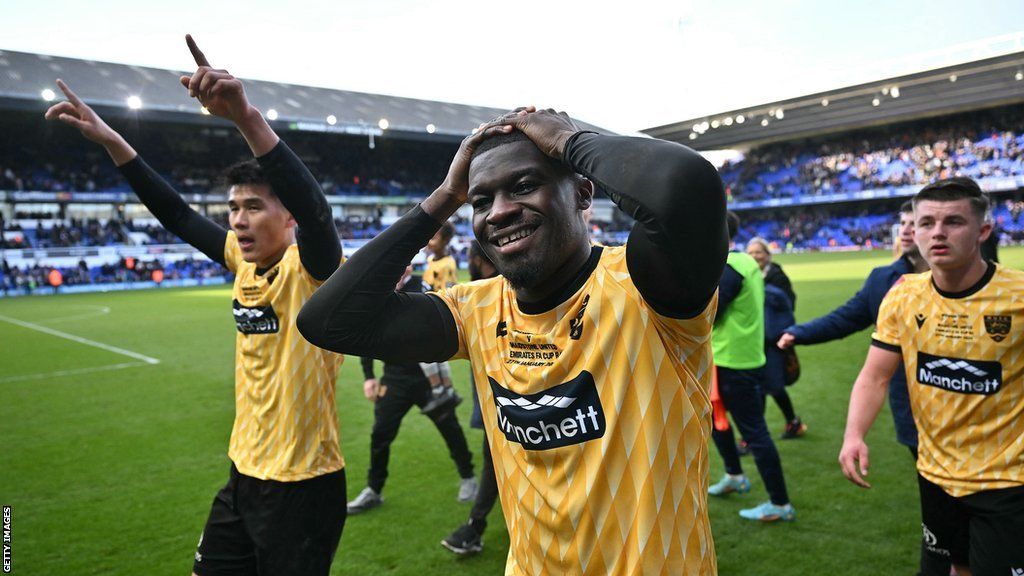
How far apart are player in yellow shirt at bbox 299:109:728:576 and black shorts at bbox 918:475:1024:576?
1836 millimetres

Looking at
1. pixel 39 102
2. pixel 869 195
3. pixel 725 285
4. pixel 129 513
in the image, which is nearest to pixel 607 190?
pixel 725 285

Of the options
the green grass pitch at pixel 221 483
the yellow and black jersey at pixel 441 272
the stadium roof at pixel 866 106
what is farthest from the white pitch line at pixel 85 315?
the stadium roof at pixel 866 106

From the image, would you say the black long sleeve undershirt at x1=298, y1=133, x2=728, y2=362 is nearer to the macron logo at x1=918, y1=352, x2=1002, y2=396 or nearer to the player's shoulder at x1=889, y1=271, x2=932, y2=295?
the macron logo at x1=918, y1=352, x2=1002, y2=396

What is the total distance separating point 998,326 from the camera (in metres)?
2.96

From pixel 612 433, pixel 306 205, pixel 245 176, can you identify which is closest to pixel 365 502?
pixel 245 176

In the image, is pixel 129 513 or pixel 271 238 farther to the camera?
pixel 129 513

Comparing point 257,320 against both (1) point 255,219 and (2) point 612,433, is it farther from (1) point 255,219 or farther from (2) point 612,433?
(2) point 612,433

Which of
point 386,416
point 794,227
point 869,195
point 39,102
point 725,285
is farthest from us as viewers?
point 794,227

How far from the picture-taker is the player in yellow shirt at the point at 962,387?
284 centimetres

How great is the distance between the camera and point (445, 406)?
582cm

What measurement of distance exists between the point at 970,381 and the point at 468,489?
3.88 metres

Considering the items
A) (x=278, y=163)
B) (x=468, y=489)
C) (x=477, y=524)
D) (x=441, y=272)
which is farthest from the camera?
(x=441, y=272)

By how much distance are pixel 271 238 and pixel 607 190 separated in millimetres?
2121

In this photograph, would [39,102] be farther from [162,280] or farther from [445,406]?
[445,406]
